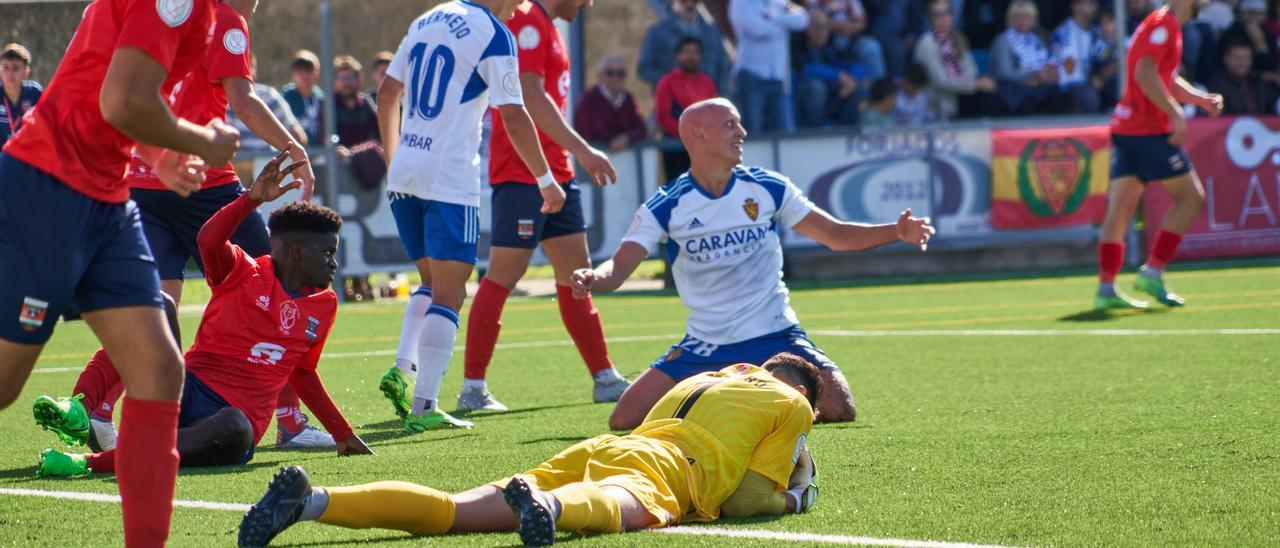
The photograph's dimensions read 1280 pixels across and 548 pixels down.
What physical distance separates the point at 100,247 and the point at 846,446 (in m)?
3.36

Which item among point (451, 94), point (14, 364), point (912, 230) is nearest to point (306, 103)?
point (451, 94)

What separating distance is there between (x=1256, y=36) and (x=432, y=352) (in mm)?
15872

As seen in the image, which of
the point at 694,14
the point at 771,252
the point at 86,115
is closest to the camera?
the point at 86,115

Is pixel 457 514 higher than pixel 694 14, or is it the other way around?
pixel 694 14

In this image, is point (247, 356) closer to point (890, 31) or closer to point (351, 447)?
point (351, 447)

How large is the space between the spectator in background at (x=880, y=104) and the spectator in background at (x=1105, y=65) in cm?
323

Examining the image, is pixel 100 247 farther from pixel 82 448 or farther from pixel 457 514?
pixel 82 448

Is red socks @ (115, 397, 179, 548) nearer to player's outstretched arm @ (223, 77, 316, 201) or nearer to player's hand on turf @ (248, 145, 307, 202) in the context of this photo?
player's hand on turf @ (248, 145, 307, 202)

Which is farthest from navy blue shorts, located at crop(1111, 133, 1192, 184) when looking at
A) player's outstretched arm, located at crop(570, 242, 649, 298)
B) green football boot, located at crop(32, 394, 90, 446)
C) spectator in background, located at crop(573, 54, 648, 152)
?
green football boot, located at crop(32, 394, 90, 446)

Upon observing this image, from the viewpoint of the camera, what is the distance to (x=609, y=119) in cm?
1694

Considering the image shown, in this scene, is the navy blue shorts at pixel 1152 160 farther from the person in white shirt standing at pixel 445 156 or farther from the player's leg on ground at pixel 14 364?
the player's leg on ground at pixel 14 364

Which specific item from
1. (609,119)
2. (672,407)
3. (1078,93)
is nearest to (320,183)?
(609,119)

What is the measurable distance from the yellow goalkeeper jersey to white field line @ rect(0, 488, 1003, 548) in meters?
0.19

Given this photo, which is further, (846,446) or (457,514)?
(846,446)
